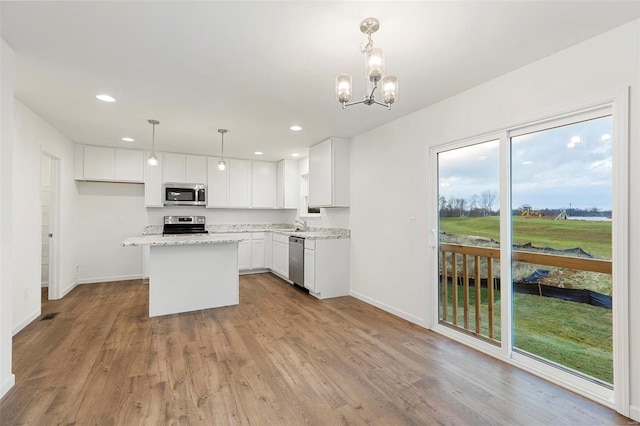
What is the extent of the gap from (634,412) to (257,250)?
5598mm

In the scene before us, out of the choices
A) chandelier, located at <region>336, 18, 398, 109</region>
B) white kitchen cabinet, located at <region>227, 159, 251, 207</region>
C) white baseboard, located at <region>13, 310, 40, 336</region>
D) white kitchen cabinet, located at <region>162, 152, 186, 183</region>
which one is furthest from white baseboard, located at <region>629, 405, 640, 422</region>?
white kitchen cabinet, located at <region>162, 152, 186, 183</region>

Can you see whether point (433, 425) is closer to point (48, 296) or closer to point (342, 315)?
point (342, 315)

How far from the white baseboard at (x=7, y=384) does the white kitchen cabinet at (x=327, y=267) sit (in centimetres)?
321

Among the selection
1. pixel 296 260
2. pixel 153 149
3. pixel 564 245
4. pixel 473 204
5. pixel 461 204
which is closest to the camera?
pixel 564 245

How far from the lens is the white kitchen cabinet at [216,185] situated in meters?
6.05

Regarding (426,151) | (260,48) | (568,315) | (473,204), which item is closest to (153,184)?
(260,48)

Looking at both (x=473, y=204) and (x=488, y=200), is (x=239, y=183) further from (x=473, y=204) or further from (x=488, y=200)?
(x=488, y=200)

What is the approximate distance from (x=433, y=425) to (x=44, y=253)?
245 inches

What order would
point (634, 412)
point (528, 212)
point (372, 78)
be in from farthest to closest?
point (528, 212), point (634, 412), point (372, 78)

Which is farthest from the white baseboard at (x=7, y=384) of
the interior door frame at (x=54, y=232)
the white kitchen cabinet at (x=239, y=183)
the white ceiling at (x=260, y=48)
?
the white kitchen cabinet at (x=239, y=183)

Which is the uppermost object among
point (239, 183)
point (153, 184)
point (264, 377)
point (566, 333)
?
point (239, 183)

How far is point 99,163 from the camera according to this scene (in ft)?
17.2

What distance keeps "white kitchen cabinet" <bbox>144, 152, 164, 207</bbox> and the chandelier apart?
16.5 feet

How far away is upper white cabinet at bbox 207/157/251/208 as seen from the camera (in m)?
6.09
